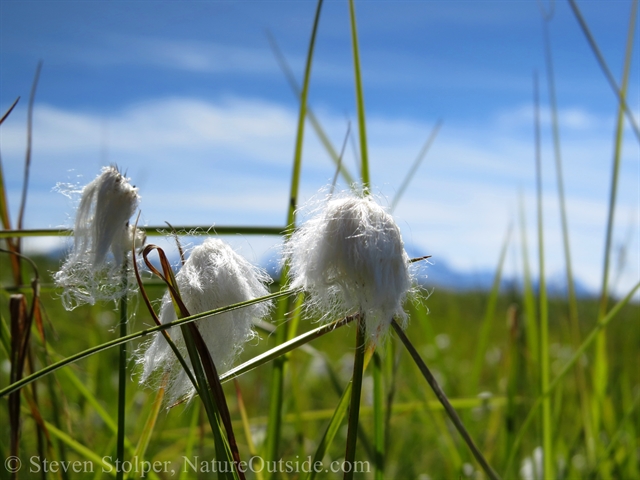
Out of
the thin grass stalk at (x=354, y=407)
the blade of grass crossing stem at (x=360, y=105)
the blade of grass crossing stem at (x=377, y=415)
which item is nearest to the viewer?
the thin grass stalk at (x=354, y=407)

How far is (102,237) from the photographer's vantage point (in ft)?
2.84

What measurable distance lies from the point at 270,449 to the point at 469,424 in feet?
3.86

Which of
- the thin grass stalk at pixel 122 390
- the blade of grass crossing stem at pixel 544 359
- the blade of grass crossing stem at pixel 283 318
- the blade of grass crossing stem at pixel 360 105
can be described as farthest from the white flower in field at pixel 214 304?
the blade of grass crossing stem at pixel 544 359

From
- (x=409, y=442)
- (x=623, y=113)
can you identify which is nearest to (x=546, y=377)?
(x=623, y=113)

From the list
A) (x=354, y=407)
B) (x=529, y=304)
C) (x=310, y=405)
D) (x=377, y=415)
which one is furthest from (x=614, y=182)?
(x=310, y=405)

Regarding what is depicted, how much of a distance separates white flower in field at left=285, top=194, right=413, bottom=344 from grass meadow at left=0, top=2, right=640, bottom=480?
0.20 ft

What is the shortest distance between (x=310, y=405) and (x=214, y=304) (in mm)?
2789

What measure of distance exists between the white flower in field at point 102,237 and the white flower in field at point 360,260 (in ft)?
0.92

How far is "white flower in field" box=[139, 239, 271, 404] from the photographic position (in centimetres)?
85

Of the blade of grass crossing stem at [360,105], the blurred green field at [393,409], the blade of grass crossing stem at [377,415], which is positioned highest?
the blade of grass crossing stem at [360,105]

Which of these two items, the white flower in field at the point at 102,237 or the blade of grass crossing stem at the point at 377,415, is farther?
the blade of grass crossing stem at the point at 377,415

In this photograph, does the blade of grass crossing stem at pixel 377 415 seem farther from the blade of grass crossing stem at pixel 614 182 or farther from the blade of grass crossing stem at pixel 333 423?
the blade of grass crossing stem at pixel 614 182

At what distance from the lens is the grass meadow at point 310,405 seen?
92 centimetres

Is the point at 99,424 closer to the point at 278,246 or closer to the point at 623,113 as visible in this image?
the point at 278,246
